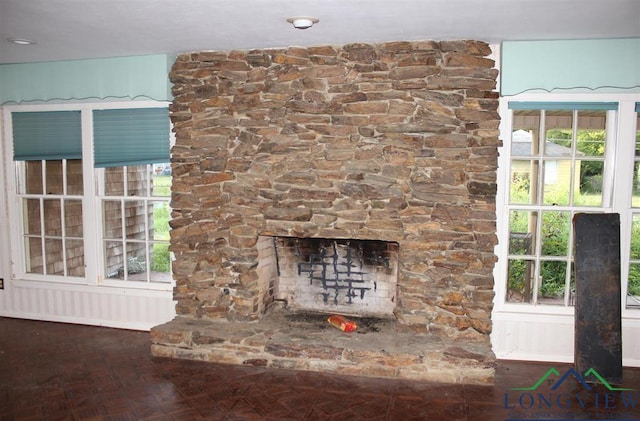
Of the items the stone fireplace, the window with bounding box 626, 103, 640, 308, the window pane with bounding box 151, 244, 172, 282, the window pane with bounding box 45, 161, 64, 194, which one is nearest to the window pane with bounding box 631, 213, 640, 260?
the window with bounding box 626, 103, 640, 308

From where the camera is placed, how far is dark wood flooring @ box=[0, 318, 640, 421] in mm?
3340

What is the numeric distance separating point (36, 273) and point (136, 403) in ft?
9.06

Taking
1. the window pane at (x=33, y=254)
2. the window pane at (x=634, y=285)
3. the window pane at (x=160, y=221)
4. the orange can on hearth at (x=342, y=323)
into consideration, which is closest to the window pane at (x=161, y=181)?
the window pane at (x=160, y=221)

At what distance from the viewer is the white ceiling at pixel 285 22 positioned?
311cm

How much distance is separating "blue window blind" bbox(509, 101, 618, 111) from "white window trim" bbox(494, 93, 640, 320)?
0.03 m

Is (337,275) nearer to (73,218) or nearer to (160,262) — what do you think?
(160,262)

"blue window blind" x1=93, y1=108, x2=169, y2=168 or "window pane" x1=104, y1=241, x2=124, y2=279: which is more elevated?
"blue window blind" x1=93, y1=108, x2=169, y2=168

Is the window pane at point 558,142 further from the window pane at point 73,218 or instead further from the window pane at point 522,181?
the window pane at point 73,218

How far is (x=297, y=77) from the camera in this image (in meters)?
4.21

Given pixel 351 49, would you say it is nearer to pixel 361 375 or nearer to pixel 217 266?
pixel 217 266

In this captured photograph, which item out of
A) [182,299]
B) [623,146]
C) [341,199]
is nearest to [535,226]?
[623,146]

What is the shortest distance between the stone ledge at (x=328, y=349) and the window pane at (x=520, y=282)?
0.77m

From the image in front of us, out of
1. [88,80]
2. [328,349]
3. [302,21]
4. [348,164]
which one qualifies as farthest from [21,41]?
[328,349]

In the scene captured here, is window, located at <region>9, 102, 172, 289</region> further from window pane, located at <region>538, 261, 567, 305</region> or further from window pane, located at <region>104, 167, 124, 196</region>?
window pane, located at <region>538, 261, 567, 305</region>
